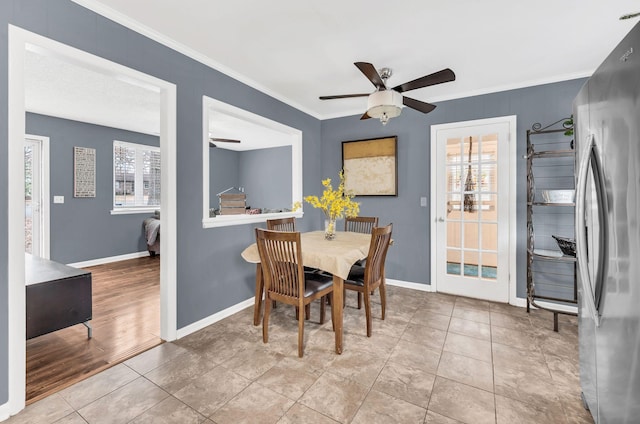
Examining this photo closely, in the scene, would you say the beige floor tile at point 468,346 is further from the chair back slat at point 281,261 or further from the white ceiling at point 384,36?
the white ceiling at point 384,36

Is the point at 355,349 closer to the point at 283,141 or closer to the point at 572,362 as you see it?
the point at 572,362

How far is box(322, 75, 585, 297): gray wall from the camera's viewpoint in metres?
3.22

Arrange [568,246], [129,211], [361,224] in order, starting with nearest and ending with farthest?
[568,246] < [361,224] < [129,211]

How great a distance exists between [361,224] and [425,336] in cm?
150

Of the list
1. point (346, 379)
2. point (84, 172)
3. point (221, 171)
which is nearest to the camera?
point (346, 379)

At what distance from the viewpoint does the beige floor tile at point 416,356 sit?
2115 millimetres

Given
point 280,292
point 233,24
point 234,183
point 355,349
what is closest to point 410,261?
point 355,349

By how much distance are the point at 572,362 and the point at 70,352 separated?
3731 mm

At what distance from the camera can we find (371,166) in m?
4.16

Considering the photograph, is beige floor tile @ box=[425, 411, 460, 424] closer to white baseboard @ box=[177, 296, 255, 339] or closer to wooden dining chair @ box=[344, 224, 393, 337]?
wooden dining chair @ box=[344, 224, 393, 337]

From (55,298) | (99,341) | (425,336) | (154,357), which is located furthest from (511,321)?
(55,298)

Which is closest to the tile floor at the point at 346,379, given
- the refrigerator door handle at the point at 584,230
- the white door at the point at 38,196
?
the refrigerator door handle at the point at 584,230

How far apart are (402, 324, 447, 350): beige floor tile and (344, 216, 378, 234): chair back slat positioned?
123 centimetres

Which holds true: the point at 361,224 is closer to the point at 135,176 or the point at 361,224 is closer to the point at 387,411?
the point at 387,411
